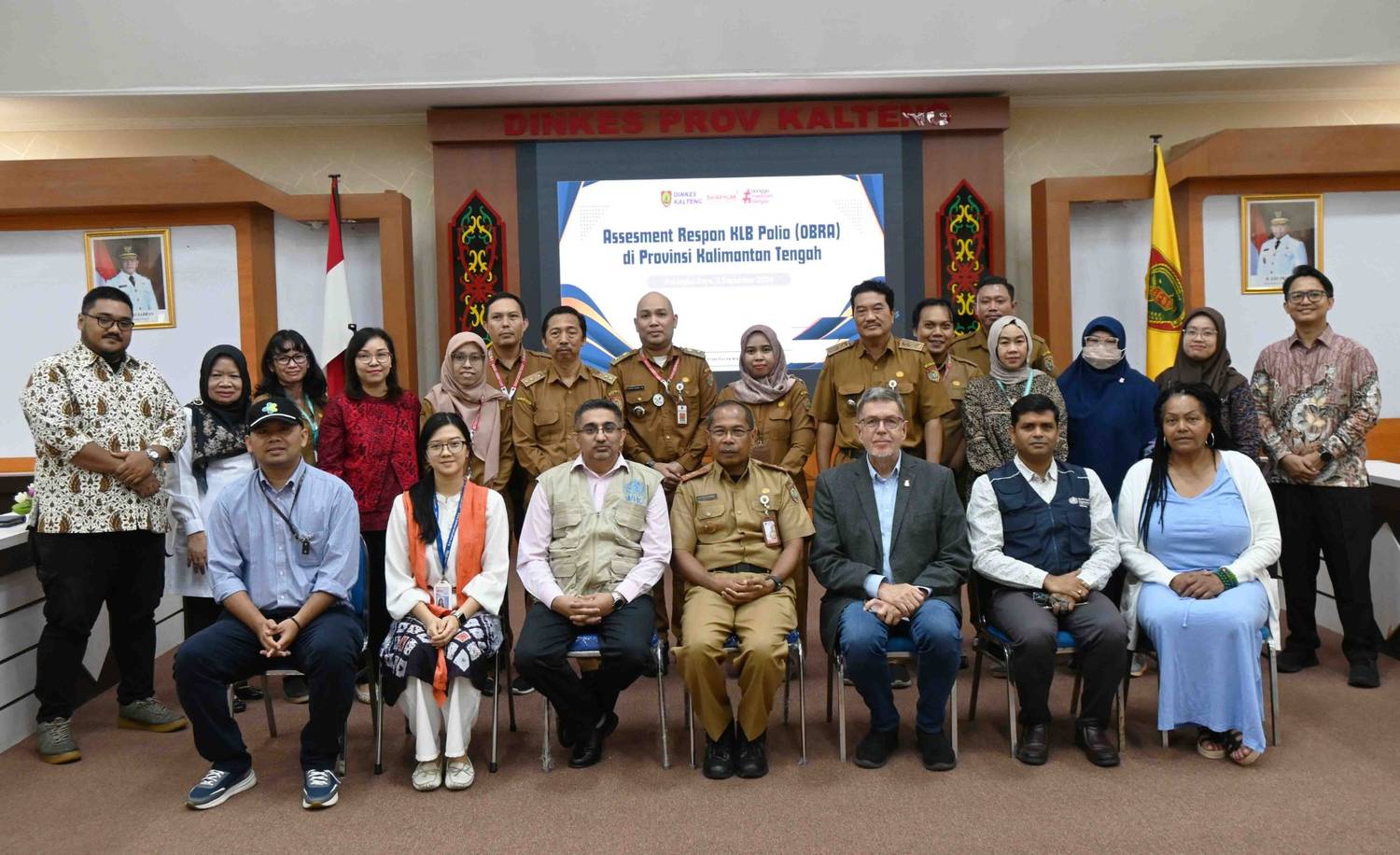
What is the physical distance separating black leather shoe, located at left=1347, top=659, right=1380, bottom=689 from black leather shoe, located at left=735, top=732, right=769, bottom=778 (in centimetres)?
235

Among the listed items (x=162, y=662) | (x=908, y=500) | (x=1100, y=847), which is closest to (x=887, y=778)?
(x=1100, y=847)

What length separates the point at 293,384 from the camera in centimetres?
380

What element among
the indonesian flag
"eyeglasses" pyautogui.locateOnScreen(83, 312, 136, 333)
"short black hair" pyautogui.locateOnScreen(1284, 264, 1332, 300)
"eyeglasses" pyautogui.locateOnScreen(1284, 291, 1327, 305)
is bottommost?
"eyeglasses" pyautogui.locateOnScreen(1284, 291, 1327, 305)

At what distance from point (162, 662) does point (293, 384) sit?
5.11ft

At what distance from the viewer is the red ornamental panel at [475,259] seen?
6336mm

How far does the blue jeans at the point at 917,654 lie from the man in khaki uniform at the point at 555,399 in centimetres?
146

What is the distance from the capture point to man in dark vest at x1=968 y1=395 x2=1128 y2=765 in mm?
3018

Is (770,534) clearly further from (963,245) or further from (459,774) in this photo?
(963,245)

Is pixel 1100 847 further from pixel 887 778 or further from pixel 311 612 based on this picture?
pixel 311 612

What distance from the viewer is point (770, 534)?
131 inches

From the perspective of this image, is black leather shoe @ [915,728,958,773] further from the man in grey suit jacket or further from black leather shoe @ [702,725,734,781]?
black leather shoe @ [702,725,734,781]

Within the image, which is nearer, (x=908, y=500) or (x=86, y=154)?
(x=908, y=500)

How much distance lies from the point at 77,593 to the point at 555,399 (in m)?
1.80

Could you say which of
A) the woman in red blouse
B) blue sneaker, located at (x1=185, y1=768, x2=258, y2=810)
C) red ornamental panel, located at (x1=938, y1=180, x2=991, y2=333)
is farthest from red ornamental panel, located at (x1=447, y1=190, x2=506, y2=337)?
blue sneaker, located at (x1=185, y1=768, x2=258, y2=810)
